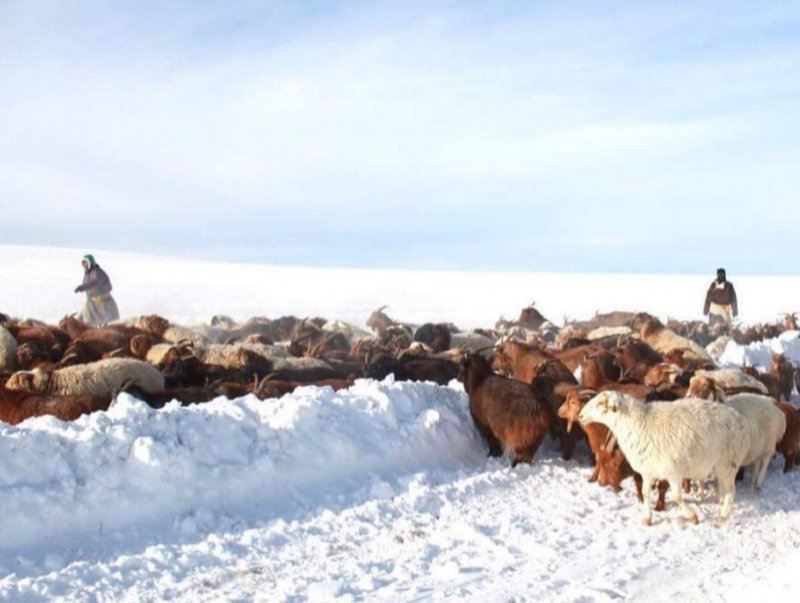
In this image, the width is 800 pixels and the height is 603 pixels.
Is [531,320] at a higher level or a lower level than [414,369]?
higher

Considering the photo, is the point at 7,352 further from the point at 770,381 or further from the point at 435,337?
the point at 770,381

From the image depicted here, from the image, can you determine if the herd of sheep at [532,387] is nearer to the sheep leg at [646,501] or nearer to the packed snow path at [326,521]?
the sheep leg at [646,501]

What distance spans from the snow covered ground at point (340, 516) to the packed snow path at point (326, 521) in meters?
0.02

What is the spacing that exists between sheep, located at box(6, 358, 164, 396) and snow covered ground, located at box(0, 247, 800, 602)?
2525 millimetres

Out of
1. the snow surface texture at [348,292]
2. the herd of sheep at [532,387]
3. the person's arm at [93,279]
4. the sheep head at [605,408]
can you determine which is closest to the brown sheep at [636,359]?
the herd of sheep at [532,387]

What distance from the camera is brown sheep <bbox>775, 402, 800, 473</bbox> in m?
9.12

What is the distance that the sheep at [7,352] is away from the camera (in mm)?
12188

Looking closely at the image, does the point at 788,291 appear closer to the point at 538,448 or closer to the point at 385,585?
the point at 538,448

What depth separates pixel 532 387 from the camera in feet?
32.1

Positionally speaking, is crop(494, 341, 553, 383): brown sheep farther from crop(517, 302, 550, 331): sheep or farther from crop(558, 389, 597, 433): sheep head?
crop(517, 302, 550, 331): sheep

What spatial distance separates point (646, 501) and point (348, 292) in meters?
38.5

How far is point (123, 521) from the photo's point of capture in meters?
6.43

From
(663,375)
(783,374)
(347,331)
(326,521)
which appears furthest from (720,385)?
(347,331)

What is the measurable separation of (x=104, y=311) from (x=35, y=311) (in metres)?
11.2
